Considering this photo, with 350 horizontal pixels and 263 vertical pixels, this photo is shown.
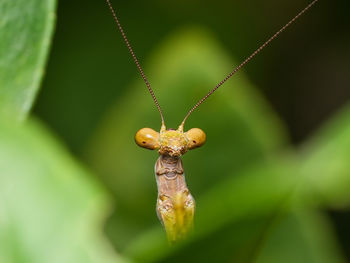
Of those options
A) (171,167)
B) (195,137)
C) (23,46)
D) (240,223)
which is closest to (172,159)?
(171,167)

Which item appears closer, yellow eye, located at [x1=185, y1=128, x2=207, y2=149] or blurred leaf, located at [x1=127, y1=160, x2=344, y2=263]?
blurred leaf, located at [x1=127, y1=160, x2=344, y2=263]

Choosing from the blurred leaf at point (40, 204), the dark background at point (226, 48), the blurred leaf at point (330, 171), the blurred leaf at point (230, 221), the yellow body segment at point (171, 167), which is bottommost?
the blurred leaf at point (40, 204)

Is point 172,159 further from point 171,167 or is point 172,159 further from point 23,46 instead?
point 23,46

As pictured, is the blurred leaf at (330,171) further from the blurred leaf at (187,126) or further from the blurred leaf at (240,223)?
the blurred leaf at (187,126)

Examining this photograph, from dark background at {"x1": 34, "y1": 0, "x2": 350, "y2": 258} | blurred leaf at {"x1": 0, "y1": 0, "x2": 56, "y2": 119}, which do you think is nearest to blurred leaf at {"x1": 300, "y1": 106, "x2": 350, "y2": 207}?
dark background at {"x1": 34, "y1": 0, "x2": 350, "y2": 258}

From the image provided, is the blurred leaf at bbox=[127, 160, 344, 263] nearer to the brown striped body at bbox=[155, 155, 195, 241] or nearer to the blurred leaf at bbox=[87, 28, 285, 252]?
the brown striped body at bbox=[155, 155, 195, 241]

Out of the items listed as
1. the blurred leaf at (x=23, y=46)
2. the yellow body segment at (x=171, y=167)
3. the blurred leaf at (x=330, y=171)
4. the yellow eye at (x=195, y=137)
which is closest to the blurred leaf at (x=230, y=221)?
the blurred leaf at (x=330, y=171)
